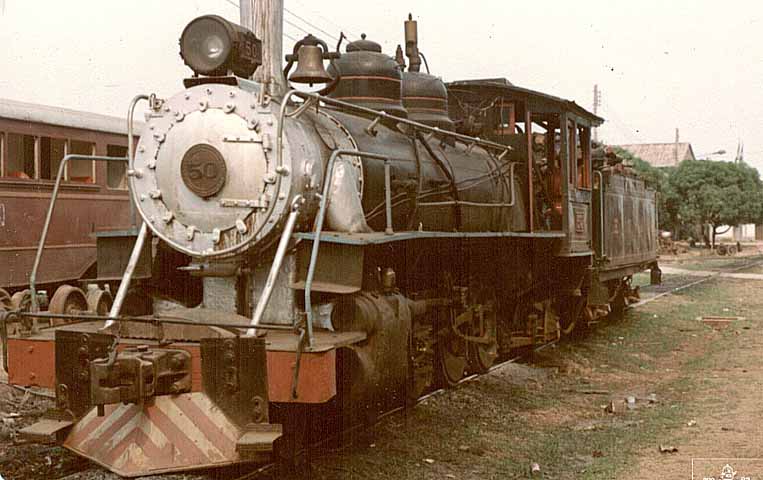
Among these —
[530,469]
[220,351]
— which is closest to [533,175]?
[530,469]

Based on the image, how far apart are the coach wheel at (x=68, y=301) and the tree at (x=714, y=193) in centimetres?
4154

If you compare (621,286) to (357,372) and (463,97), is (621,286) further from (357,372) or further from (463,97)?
(357,372)

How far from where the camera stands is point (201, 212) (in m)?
5.98

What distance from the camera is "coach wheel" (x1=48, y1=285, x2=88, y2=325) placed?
9.70 m

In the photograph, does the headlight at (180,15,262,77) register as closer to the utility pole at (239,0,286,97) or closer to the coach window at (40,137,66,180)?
the utility pole at (239,0,286,97)

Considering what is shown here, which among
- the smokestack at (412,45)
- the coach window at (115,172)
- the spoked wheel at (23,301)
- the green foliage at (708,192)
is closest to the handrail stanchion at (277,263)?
the spoked wheel at (23,301)

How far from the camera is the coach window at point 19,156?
11.7 m

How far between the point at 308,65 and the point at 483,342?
11.8 feet

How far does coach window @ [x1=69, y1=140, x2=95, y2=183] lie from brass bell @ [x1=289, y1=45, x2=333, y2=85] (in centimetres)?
714

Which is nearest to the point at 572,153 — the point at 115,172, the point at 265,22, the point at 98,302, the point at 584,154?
the point at 584,154

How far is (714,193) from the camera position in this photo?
46094 mm

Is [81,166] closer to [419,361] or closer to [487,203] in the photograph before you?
[487,203]

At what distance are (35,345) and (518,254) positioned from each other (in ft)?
17.7

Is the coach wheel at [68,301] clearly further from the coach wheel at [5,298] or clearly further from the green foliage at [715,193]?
the green foliage at [715,193]
